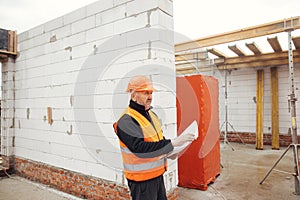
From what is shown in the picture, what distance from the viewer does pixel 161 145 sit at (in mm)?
1726

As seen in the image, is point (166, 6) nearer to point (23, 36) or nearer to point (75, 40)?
point (75, 40)

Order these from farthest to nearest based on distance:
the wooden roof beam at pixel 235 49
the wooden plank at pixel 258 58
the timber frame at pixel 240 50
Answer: the wooden plank at pixel 258 58 → the wooden roof beam at pixel 235 49 → the timber frame at pixel 240 50

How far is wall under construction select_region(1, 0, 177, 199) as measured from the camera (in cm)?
272

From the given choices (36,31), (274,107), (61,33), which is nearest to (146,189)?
(61,33)

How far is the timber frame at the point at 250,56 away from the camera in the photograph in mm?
4953

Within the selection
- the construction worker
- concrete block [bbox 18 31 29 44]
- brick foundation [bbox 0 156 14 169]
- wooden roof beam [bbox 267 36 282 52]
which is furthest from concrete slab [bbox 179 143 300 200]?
concrete block [bbox 18 31 29 44]

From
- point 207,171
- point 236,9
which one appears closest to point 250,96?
point 236,9

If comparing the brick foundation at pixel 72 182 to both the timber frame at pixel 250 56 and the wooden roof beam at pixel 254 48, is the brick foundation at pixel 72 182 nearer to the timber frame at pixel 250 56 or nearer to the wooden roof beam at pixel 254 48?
the timber frame at pixel 250 56

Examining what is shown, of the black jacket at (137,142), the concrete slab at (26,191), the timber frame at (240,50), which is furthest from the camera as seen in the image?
the timber frame at (240,50)

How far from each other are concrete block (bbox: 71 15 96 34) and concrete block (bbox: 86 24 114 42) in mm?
87

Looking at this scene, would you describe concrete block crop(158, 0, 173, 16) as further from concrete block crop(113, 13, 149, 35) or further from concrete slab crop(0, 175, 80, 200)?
concrete slab crop(0, 175, 80, 200)

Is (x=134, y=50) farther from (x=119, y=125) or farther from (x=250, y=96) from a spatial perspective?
(x=250, y=96)

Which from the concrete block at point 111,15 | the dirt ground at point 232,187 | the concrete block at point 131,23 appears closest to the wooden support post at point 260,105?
the dirt ground at point 232,187

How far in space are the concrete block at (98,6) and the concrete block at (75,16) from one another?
0.41ft
